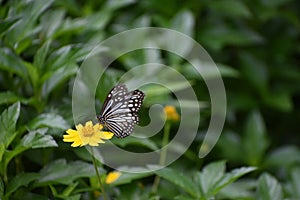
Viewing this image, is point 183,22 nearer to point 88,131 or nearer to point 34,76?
point 34,76

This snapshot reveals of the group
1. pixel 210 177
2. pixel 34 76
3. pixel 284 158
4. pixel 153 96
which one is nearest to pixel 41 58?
pixel 34 76

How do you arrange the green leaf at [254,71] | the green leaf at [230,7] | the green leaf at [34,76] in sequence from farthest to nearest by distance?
the green leaf at [254,71]
the green leaf at [230,7]
the green leaf at [34,76]

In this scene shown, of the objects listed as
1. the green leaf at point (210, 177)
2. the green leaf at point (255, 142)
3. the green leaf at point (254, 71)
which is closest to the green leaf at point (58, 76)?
the green leaf at point (210, 177)

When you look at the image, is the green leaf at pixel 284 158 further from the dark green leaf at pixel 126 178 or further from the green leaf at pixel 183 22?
the dark green leaf at pixel 126 178

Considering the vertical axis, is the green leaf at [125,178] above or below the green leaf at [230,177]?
below

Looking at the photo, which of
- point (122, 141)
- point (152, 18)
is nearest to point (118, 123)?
point (122, 141)
